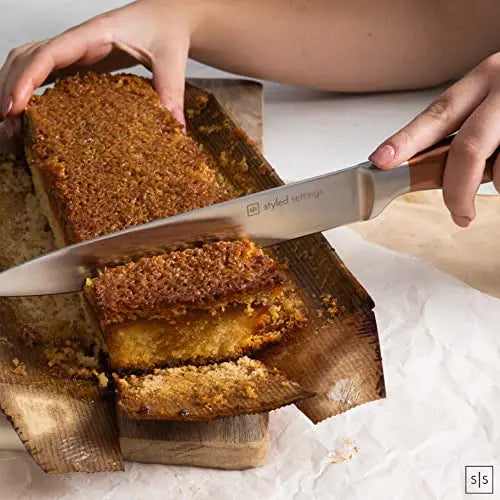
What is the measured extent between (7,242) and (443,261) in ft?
2.65

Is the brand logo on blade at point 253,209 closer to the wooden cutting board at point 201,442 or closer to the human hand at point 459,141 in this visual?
the human hand at point 459,141

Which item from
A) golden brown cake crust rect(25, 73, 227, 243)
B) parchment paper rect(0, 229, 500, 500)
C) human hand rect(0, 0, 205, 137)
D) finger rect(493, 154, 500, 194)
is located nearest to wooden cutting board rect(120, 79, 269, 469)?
parchment paper rect(0, 229, 500, 500)

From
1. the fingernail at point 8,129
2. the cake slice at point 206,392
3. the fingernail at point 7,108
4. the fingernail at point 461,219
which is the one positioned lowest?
the cake slice at point 206,392

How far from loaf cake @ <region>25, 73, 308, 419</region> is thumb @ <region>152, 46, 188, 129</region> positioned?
0.20 meters

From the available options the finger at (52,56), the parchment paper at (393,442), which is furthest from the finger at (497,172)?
the finger at (52,56)

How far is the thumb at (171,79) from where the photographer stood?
2.04m

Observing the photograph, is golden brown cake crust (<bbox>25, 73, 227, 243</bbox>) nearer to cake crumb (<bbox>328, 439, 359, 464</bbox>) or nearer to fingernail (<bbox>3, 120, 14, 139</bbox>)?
fingernail (<bbox>3, 120, 14, 139</bbox>)

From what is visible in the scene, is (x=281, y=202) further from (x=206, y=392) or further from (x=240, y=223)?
(x=206, y=392)

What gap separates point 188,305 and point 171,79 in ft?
2.46

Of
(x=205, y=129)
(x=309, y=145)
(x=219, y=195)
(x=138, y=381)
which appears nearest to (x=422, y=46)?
(x=309, y=145)

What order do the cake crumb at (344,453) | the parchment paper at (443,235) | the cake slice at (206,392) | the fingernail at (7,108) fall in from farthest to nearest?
the fingernail at (7,108) → the parchment paper at (443,235) → the cake crumb at (344,453) → the cake slice at (206,392)

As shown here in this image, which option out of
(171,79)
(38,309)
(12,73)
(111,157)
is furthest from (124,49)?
(38,309)

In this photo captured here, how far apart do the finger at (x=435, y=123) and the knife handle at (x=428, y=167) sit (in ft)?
0.04

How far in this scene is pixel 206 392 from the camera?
140cm
